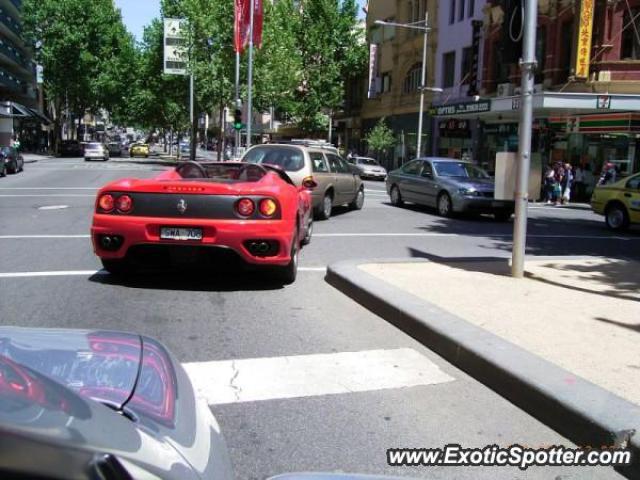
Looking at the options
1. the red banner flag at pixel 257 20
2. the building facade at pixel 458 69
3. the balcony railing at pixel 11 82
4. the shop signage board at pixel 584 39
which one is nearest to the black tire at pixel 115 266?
the shop signage board at pixel 584 39

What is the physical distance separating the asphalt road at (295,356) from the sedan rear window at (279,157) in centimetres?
301

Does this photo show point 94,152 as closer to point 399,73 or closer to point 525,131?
point 399,73

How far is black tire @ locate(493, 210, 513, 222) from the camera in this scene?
54.0 feet

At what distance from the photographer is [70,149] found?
6488 cm

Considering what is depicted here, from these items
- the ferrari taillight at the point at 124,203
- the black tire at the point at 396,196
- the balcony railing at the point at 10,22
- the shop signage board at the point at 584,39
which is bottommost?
the black tire at the point at 396,196

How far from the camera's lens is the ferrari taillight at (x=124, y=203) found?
723 centimetres

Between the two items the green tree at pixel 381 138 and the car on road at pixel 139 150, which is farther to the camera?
the car on road at pixel 139 150

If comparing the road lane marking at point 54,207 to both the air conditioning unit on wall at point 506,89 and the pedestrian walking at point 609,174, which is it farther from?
the air conditioning unit on wall at point 506,89

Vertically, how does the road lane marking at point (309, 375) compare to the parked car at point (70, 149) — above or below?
below

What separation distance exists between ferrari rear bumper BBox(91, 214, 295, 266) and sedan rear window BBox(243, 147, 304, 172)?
6708mm

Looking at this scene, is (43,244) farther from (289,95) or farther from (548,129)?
(289,95)

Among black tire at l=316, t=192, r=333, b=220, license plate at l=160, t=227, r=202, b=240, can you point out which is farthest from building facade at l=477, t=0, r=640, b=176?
license plate at l=160, t=227, r=202, b=240

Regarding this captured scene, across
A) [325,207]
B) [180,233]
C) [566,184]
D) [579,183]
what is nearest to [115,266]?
[180,233]

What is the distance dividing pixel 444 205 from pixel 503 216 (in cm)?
148
